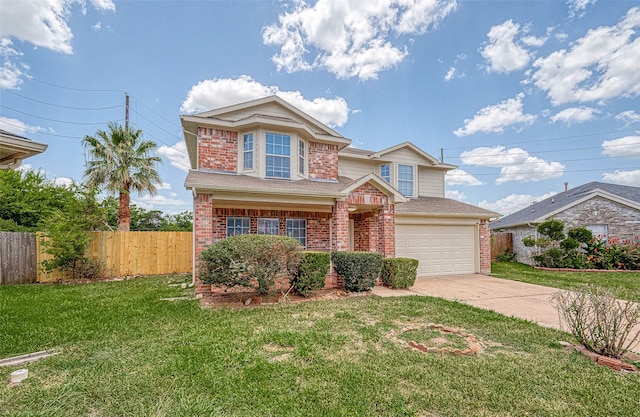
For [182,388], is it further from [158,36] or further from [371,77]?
[371,77]

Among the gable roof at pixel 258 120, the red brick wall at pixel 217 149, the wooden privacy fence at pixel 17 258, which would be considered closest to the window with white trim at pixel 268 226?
the red brick wall at pixel 217 149

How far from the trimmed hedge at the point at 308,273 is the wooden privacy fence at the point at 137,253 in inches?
313

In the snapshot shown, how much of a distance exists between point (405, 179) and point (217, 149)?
8.86 metres

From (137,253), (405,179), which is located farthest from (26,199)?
(405,179)

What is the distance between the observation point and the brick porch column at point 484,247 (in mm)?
13148

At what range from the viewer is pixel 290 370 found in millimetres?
3547

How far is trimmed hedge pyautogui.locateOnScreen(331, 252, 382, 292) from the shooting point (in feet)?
27.9

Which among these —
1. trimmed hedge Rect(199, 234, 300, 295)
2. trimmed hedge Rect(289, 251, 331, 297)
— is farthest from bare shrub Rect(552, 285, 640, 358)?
trimmed hedge Rect(199, 234, 300, 295)

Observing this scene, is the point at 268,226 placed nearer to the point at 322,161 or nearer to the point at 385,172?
the point at 322,161

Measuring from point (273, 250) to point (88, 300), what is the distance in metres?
5.09

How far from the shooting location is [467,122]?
20.4 metres

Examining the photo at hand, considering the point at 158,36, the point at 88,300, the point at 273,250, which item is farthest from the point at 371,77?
the point at 88,300

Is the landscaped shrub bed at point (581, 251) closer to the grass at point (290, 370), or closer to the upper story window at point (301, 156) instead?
the grass at point (290, 370)

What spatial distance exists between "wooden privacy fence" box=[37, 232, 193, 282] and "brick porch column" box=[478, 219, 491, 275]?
1326 cm
